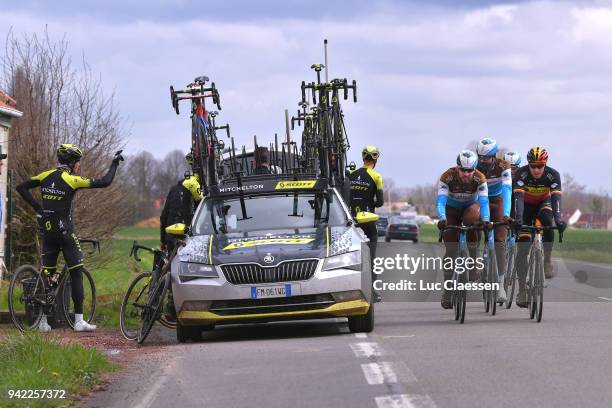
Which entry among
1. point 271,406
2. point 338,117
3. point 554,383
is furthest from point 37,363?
point 338,117

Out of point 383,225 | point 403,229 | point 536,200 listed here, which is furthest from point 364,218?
point 383,225

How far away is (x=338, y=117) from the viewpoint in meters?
19.1

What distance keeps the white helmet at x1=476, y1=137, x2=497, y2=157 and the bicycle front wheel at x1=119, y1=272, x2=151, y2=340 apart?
4610 millimetres

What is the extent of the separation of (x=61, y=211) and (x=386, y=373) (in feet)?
19.9

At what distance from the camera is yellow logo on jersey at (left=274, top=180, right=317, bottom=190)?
1452 cm

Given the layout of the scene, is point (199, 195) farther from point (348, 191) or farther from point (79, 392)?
point (79, 392)

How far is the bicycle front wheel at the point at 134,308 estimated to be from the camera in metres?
13.5

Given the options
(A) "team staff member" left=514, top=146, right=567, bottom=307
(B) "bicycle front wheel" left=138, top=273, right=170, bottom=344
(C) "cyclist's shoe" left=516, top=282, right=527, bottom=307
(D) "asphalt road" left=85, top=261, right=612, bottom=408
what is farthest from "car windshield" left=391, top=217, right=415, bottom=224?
(B) "bicycle front wheel" left=138, top=273, right=170, bottom=344

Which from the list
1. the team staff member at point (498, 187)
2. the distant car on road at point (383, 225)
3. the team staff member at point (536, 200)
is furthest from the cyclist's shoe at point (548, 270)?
the distant car on road at point (383, 225)

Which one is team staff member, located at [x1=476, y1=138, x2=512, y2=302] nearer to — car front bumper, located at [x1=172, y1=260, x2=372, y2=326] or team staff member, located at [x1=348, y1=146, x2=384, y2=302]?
team staff member, located at [x1=348, y1=146, x2=384, y2=302]

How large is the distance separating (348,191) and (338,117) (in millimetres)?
2425

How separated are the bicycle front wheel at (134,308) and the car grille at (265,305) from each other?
110 cm

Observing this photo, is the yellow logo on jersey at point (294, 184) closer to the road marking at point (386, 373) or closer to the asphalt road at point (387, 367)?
the asphalt road at point (387, 367)

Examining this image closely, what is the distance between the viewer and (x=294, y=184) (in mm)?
14586
